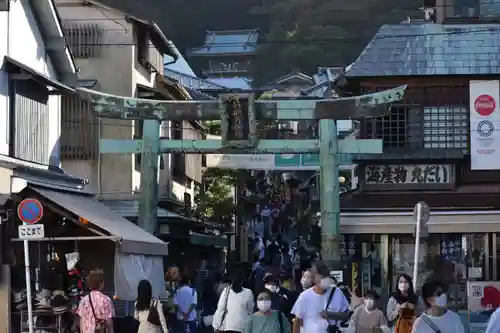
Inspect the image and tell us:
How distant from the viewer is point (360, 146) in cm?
2395

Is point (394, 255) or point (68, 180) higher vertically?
point (68, 180)

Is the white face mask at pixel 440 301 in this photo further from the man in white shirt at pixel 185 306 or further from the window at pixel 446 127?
the window at pixel 446 127

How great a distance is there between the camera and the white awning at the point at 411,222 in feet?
83.7

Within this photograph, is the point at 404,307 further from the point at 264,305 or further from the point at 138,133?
the point at 138,133

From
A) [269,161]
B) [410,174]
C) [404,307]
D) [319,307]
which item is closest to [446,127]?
[410,174]

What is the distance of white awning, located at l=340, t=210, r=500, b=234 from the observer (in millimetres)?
25516

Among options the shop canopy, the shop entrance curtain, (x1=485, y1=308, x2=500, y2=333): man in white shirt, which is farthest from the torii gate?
(x1=485, y1=308, x2=500, y2=333): man in white shirt

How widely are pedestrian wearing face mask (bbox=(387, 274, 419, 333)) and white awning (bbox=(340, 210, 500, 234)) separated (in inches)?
488

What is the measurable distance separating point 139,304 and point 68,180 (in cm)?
578

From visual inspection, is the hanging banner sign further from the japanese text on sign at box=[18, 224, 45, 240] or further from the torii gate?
Answer: the japanese text on sign at box=[18, 224, 45, 240]

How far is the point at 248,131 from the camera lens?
24.5m

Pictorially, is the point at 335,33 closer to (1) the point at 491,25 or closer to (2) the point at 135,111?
(1) the point at 491,25

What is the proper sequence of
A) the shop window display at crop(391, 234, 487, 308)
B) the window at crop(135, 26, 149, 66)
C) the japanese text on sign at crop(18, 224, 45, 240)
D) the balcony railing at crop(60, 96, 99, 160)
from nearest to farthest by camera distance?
the japanese text on sign at crop(18, 224, 45, 240)
the shop window display at crop(391, 234, 487, 308)
the balcony railing at crop(60, 96, 99, 160)
the window at crop(135, 26, 149, 66)

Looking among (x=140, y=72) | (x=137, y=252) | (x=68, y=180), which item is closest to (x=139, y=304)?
(x=137, y=252)
